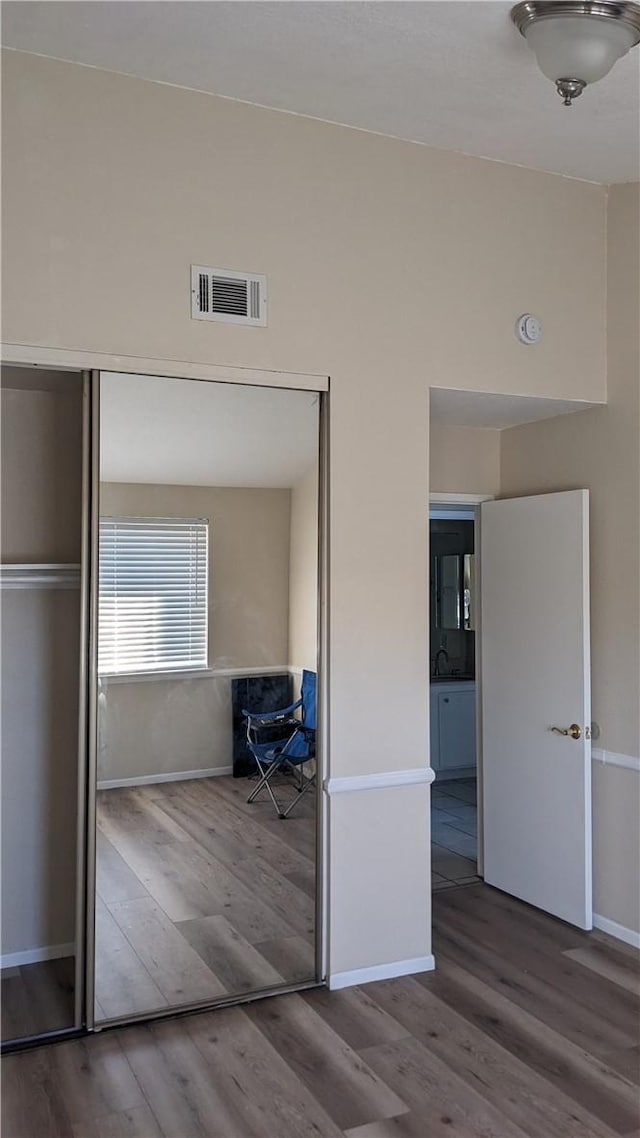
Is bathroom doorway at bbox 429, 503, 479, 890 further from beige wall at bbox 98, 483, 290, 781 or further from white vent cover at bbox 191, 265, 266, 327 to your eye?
white vent cover at bbox 191, 265, 266, 327

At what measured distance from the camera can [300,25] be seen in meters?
2.66

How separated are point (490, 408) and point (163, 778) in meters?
2.14

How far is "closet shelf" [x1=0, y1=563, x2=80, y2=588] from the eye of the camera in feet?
11.3

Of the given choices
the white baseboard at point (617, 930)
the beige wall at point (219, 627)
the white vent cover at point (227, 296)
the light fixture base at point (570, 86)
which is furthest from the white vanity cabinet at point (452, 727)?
the light fixture base at point (570, 86)


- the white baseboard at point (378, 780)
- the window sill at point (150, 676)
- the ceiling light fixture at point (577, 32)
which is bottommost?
the white baseboard at point (378, 780)

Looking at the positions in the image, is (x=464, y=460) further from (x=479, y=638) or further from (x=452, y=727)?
(x=452, y=727)

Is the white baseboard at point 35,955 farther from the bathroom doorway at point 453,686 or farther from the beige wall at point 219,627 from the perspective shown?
the bathroom doorway at point 453,686

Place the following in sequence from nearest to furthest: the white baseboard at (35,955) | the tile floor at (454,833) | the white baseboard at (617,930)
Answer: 1. the white baseboard at (35,955)
2. the white baseboard at (617,930)
3. the tile floor at (454,833)

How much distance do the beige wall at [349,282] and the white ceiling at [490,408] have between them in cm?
7

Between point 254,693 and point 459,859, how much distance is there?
2178 millimetres

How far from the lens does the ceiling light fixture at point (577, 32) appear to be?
8.04 feet

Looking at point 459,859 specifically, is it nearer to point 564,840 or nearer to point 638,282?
point 564,840

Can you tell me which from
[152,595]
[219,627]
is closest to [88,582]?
[152,595]

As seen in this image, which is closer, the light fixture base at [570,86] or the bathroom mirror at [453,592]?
the light fixture base at [570,86]
